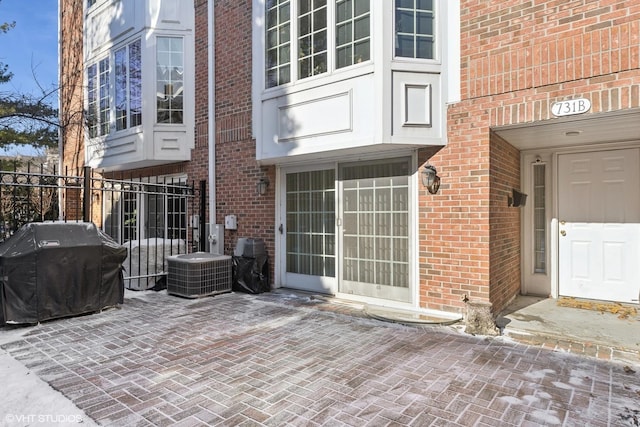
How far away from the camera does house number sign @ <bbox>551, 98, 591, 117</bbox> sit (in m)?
3.86

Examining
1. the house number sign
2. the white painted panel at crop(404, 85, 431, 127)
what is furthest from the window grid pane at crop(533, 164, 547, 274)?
the white painted panel at crop(404, 85, 431, 127)

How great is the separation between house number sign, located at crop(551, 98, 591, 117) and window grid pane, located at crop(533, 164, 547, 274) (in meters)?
2.30

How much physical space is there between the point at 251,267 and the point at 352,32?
12.8 ft

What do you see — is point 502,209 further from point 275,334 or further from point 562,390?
point 275,334

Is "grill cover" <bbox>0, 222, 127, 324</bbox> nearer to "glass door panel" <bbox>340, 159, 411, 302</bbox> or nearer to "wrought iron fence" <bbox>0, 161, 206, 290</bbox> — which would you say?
"wrought iron fence" <bbox>0, 161, 206, 290</bbox>

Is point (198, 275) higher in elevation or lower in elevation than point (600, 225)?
lower

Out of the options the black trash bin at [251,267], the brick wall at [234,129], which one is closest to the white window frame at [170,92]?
the brick wall at [234,129]

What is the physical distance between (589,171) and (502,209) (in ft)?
5.99

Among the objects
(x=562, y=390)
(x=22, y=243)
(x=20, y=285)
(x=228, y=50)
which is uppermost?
(x=228, y=50)

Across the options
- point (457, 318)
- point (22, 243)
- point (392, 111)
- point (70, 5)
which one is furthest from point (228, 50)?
point (70, 5)

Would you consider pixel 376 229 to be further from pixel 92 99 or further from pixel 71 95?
pixel 71 95

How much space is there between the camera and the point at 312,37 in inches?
219

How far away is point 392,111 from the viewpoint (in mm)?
4758

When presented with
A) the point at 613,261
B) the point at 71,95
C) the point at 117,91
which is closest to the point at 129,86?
the point at 117,91
